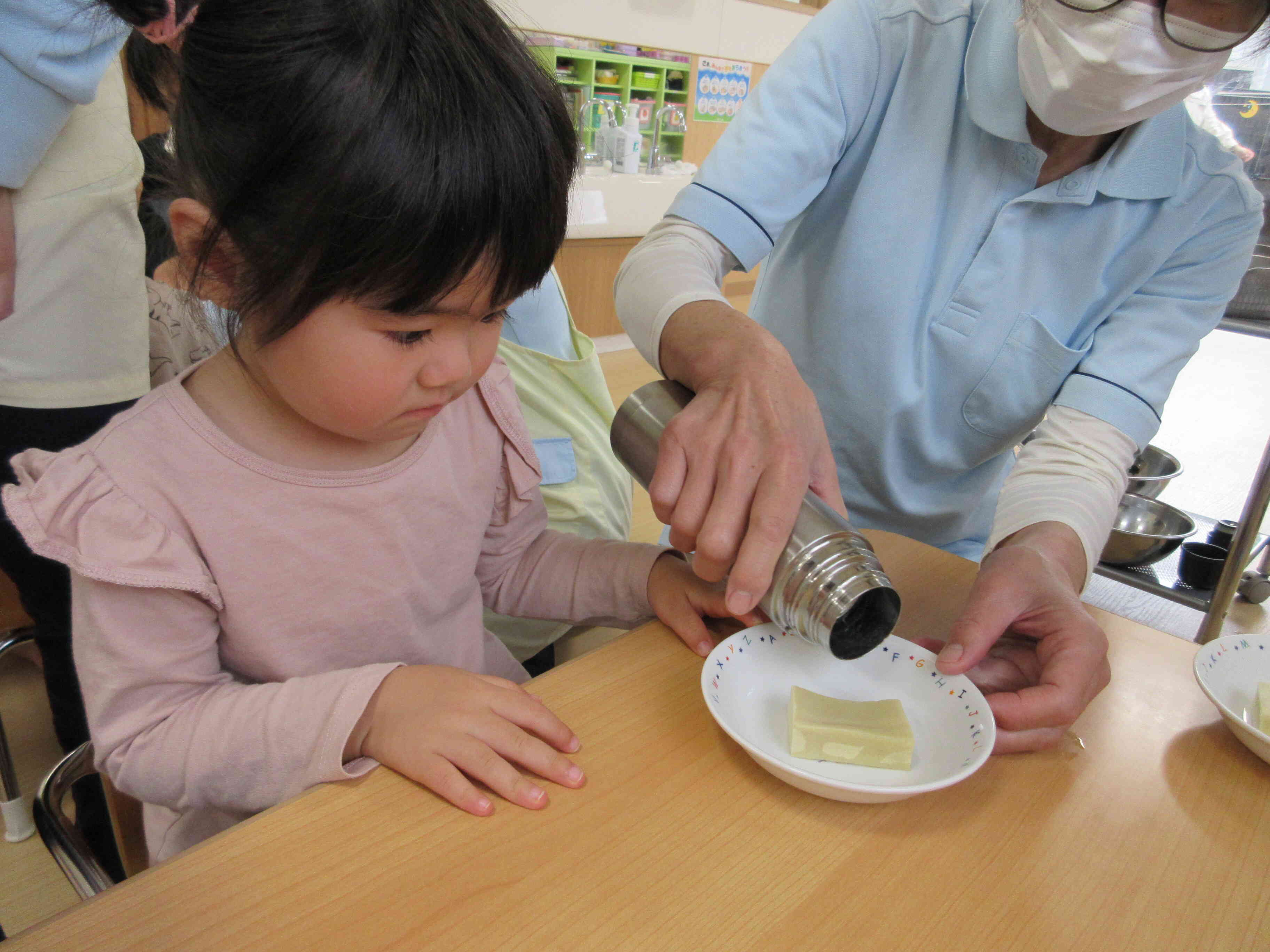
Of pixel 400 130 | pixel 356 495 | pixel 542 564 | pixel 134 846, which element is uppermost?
pixel 400 130

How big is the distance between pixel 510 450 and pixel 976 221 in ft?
2.07

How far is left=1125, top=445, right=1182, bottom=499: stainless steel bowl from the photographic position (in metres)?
2.05

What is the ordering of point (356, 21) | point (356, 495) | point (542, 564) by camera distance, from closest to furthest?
point (356, 21), point (356, 495), point (542, 564)

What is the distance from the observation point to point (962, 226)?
1.02 m

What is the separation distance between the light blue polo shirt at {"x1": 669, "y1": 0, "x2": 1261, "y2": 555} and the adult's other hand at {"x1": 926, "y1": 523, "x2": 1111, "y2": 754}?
0.99 ft

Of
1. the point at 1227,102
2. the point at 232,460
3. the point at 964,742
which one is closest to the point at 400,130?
the point at 232,460

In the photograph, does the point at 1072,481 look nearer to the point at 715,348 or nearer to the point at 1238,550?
the point at 715,348

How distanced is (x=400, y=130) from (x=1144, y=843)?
0.70 meters

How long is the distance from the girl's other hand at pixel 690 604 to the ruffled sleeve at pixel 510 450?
0.57ft

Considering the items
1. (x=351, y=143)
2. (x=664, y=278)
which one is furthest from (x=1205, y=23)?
(x=351, y=143)

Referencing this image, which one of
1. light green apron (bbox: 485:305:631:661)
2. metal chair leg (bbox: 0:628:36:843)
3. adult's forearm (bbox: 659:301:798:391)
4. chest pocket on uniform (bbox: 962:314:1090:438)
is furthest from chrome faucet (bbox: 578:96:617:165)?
metal chair leg (bbox: 0:628:36:843)

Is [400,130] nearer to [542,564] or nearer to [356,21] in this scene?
[356,21]

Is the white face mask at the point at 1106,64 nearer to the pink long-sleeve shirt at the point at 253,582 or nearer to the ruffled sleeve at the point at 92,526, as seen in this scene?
the pink long-sleeve shirt at the point at 253,582

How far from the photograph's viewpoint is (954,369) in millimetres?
1061
